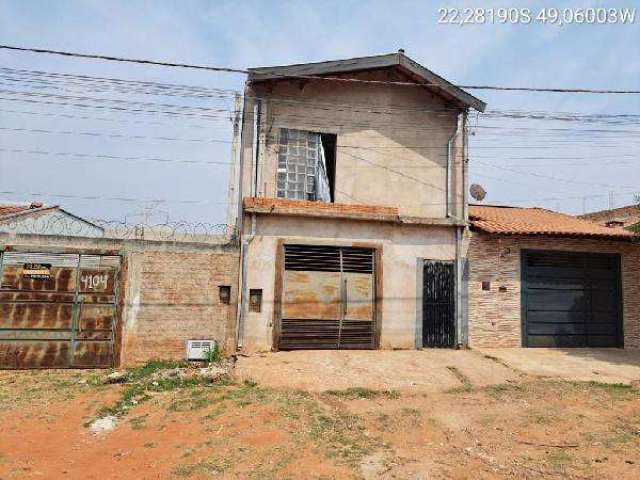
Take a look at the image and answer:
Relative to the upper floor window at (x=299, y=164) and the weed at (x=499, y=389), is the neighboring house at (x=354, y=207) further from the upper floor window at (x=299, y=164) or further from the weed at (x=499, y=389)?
the weed at (x=499, y=389)

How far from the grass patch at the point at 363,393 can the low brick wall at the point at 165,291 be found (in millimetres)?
3382

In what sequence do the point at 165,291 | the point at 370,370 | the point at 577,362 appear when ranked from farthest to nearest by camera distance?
the point at 577,362 < the point at 165,291 < the point at 370,370

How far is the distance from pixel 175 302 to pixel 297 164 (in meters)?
4.96

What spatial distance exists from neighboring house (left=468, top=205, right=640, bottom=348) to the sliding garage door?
Answer: 0.03 metres

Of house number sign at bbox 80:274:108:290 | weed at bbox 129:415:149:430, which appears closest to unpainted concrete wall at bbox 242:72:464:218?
house number sign at bbox 80:274:108:290

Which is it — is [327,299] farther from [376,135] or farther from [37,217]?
[37,217]

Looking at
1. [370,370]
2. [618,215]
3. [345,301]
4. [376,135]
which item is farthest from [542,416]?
[618,215]

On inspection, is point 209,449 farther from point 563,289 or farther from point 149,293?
point 563,289

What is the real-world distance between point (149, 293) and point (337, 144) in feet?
20.9

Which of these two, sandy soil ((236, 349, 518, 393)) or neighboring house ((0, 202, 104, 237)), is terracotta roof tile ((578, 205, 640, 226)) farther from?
neighboring house ((0, 202, 104, 237))

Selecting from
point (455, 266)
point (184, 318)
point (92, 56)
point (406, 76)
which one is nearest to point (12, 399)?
point (184, 318)

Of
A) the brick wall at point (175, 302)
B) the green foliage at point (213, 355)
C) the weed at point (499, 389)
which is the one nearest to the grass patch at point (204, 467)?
the green foliage at point (213, 355)

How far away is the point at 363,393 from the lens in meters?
8.19

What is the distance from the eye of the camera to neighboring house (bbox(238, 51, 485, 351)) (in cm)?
1079
